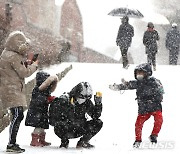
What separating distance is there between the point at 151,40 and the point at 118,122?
22.6 feet

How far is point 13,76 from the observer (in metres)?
6.30

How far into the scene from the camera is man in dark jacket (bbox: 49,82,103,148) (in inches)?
262

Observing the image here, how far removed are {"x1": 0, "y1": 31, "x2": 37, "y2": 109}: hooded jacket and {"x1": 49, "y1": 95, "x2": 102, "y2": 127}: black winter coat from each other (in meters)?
0.57

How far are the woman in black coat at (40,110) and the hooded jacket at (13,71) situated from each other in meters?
0.45

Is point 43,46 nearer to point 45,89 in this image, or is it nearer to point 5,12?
point 5,12

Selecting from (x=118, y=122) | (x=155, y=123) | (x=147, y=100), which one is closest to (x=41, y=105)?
(x=147, y=100)

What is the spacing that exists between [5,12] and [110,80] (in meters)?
8.04

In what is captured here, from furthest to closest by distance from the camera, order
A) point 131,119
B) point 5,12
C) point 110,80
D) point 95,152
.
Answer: point 5,12, point 110,80, point 131,119, point 95,152

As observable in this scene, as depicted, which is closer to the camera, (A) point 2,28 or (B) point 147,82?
(B) point 147,82

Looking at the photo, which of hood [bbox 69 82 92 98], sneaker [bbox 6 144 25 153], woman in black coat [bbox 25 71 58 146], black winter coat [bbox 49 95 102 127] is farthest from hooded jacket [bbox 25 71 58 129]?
sneaker [bbox 6 144 25 153]

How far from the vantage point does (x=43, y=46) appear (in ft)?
50.3

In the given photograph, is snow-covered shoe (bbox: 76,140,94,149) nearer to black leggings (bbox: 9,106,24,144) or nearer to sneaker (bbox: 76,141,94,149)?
sneaker (bbox: 76,141,94,149)

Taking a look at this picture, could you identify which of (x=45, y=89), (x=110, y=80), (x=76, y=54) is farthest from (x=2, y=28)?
(x=76, y=54)

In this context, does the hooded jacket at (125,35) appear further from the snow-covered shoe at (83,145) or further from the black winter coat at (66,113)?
the snow-covered shoe at (83,145)
